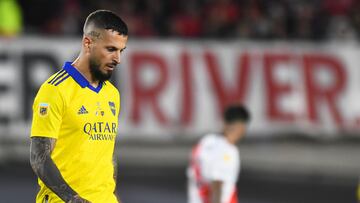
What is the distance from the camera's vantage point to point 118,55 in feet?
15.9

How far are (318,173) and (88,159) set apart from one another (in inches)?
384

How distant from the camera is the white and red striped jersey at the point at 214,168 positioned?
693cm

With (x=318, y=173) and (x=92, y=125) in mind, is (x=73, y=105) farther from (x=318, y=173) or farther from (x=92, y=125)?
(x=318, y=173)

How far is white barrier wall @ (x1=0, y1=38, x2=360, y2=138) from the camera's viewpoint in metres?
14.2

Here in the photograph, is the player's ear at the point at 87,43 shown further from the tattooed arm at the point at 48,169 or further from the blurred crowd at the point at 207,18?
the blurred crowd at the point at 207,18

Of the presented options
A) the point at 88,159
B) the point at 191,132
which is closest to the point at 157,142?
the point at 191,132

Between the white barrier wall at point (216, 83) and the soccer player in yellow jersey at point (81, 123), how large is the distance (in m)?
9.13

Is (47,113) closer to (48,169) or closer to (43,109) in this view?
(43,109)

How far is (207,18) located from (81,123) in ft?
35.8

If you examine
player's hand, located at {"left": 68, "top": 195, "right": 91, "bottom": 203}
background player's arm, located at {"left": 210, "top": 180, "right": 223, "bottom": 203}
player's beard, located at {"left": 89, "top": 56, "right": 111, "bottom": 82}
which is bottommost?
background player's arm, located at {"left": 210, "top": 180, "right": 223, "bottom": 203}

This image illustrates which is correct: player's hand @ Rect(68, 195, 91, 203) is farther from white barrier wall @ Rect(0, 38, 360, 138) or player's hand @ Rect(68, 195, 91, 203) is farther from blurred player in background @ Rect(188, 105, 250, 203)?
white barrier wall @ Rect(0, 38, 360, 138)

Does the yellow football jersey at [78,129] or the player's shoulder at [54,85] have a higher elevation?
the player's shoulder at [54,85]

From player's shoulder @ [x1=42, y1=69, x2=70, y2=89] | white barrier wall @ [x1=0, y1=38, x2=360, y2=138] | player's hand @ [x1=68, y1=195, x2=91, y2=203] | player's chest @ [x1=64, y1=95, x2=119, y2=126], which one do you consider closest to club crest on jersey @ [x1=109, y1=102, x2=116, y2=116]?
player's chest @ [x1=64, y1=95, x2=119, y2=126]

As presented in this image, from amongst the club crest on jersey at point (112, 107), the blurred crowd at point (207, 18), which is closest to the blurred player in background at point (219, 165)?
the club crest on jersey at point (112, 107)
